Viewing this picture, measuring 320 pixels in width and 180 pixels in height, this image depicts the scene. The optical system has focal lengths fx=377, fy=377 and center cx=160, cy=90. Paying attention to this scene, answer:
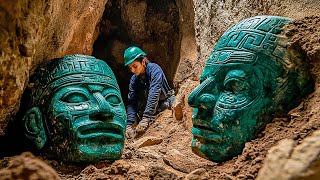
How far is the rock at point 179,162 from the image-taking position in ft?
8.45

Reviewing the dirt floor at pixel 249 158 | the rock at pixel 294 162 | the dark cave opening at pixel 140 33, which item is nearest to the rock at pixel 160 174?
the dirt floor at pixel 249 158

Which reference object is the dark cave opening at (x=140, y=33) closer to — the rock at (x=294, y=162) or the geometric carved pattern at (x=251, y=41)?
the geometric carved pattern at (x=251, y=41)

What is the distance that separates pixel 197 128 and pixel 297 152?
3.28 ft

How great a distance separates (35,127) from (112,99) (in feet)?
1.79

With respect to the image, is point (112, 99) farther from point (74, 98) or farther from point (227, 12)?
point (227, 12)

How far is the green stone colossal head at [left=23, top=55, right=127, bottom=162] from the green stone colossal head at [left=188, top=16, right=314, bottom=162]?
25.1 inches

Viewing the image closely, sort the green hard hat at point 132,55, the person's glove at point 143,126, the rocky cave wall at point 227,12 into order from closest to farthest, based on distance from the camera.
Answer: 1. the rocky cave wall at point 227,12
2. the person's glove at point 143,126
3. the green hard hat at point 132,55

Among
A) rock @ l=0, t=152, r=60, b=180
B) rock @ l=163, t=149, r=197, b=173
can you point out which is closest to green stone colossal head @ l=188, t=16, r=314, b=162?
rock @ l=163, t=149, r=197, b=173

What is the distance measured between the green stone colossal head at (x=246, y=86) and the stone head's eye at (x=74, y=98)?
0.78m

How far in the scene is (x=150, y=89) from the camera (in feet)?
14.8

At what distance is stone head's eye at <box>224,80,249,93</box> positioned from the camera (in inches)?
78.7

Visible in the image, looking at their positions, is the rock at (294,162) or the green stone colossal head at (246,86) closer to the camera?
the rock at (294,162)

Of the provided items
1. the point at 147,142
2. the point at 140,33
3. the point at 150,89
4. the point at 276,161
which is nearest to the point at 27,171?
the point at 276,161

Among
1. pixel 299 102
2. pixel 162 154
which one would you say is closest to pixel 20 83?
pixel 299 102
